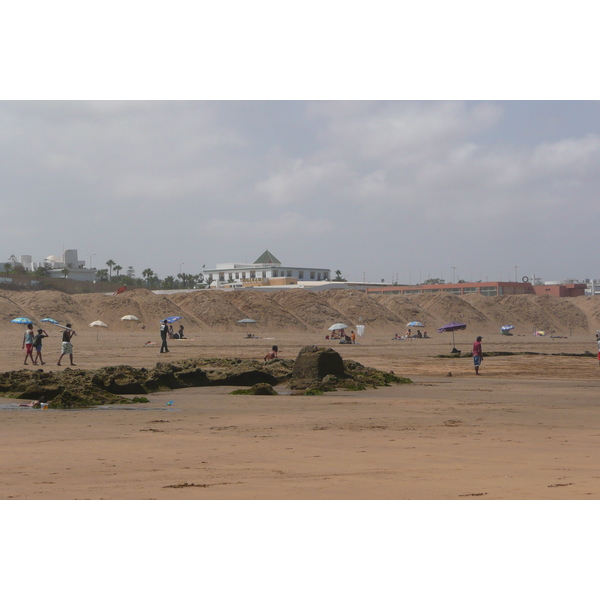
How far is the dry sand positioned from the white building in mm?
109298

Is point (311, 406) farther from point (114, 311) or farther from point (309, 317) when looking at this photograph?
point (309, 317)

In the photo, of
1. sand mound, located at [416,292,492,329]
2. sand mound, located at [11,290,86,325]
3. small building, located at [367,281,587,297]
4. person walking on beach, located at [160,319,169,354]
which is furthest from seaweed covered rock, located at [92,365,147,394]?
small building, located at [367,281,587,297]

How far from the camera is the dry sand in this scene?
25.4ft

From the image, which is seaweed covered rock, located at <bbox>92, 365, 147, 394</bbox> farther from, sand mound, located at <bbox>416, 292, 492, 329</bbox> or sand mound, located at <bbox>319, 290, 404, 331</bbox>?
sand mound, located at <bbox>416, 292, 492, 329</bbox>

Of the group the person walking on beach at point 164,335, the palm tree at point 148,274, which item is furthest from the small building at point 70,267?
the person walking on beach at point 164,335

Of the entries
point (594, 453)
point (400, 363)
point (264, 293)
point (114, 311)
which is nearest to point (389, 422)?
point (594, 453)

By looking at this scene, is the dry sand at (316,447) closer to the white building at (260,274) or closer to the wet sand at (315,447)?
the wet sand at (315,447)

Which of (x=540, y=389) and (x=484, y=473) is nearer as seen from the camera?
(x=484, y=473)

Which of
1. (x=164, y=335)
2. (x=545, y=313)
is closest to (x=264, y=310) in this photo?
(x=545, y=313)

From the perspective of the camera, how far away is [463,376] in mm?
27359

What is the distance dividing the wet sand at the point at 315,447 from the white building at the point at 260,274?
109 m

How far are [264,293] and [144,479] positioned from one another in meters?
86.7

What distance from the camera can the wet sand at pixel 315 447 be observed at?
25.4 feet

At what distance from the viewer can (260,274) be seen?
136000 mm
